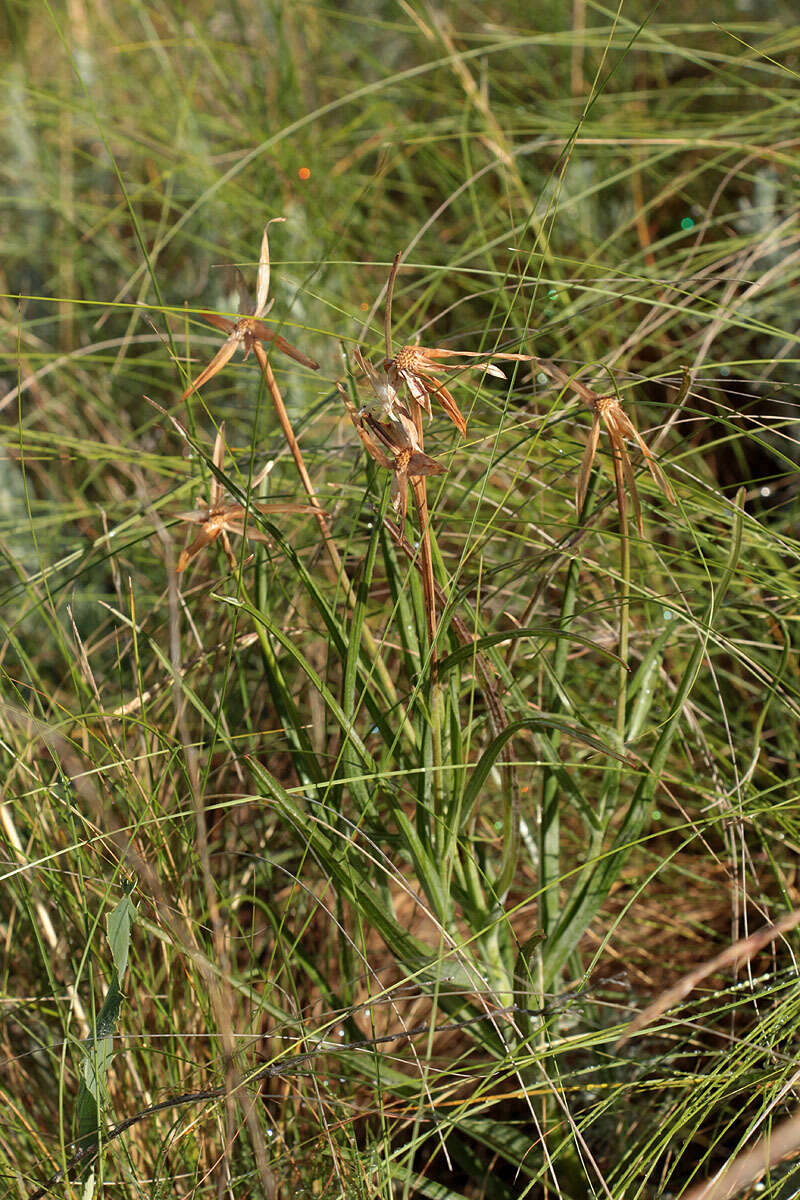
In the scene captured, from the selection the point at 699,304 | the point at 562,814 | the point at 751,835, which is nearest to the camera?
the point at 751,835

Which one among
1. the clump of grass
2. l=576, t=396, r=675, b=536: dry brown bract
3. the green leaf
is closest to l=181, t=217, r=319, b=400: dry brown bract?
the clump of grass

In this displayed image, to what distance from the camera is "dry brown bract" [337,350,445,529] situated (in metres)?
0.58

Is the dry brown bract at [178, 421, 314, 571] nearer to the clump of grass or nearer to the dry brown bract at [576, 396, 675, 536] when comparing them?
the clump of grass

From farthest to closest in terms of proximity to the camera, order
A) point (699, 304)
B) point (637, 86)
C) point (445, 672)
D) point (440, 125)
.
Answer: point (637, 86) < point (440, 125) < point (699, 304) < point (445, 672)

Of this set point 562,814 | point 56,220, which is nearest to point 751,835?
point 562,814

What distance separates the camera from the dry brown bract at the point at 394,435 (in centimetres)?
58

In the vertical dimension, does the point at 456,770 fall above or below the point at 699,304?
below

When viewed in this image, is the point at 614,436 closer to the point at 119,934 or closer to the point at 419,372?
the point at 419,372

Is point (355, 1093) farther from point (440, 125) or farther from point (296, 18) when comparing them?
point (296, 18)

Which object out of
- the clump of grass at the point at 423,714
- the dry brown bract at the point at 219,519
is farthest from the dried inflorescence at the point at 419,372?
the dry brown bract at the point at 219,519

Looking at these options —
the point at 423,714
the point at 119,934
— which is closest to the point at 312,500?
the point at 423,714

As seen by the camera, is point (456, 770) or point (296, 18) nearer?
point (456, 770)

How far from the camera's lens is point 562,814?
3.92ft

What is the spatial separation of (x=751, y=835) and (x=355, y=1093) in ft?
1.66
